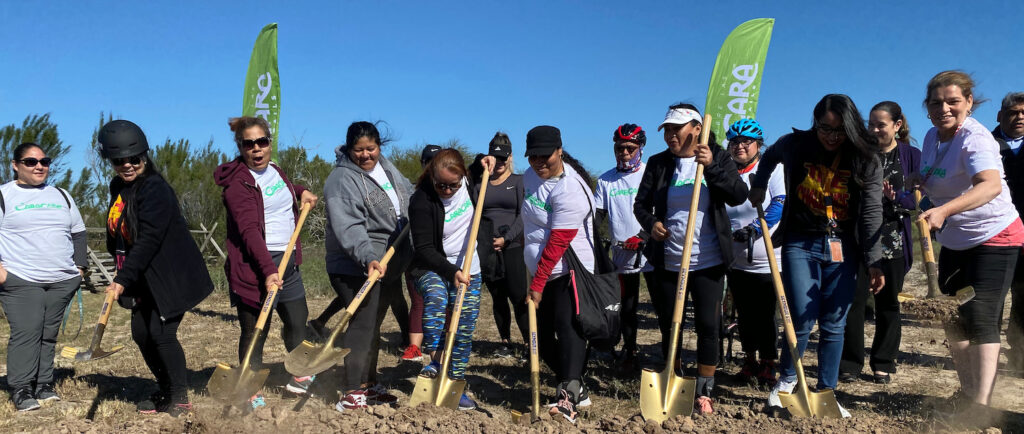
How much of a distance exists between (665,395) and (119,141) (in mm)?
3240

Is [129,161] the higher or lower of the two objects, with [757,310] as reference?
higher

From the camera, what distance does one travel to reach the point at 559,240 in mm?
4062

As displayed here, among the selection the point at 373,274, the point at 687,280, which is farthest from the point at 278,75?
the point at 687,280

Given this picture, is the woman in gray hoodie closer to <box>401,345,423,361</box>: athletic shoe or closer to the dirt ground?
the dirt ground

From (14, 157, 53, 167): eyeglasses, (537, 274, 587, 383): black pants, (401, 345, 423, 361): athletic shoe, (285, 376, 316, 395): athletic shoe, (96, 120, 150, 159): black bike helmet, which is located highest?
(96, 120, 150, 159): black bike helmet

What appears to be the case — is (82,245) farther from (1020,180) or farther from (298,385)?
(1020,180)

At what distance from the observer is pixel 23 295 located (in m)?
4.72

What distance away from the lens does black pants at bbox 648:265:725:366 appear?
4.15 metres

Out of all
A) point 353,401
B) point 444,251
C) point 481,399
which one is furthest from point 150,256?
point 481,399

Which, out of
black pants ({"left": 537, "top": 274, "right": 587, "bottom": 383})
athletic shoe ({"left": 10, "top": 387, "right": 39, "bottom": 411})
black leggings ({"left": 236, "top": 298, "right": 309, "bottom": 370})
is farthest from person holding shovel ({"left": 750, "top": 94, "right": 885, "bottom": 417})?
athletic shoe ({"left": 10, "top": 387, "right": 39, "bottom": 411})

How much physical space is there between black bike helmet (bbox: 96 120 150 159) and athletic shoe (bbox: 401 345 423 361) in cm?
282

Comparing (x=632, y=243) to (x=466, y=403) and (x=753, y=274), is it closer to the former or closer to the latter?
(x=753, y=274)

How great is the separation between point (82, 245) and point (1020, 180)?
6.48 metres

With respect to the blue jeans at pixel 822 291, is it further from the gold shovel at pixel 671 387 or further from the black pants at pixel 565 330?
the black pants at pixel 565 330
